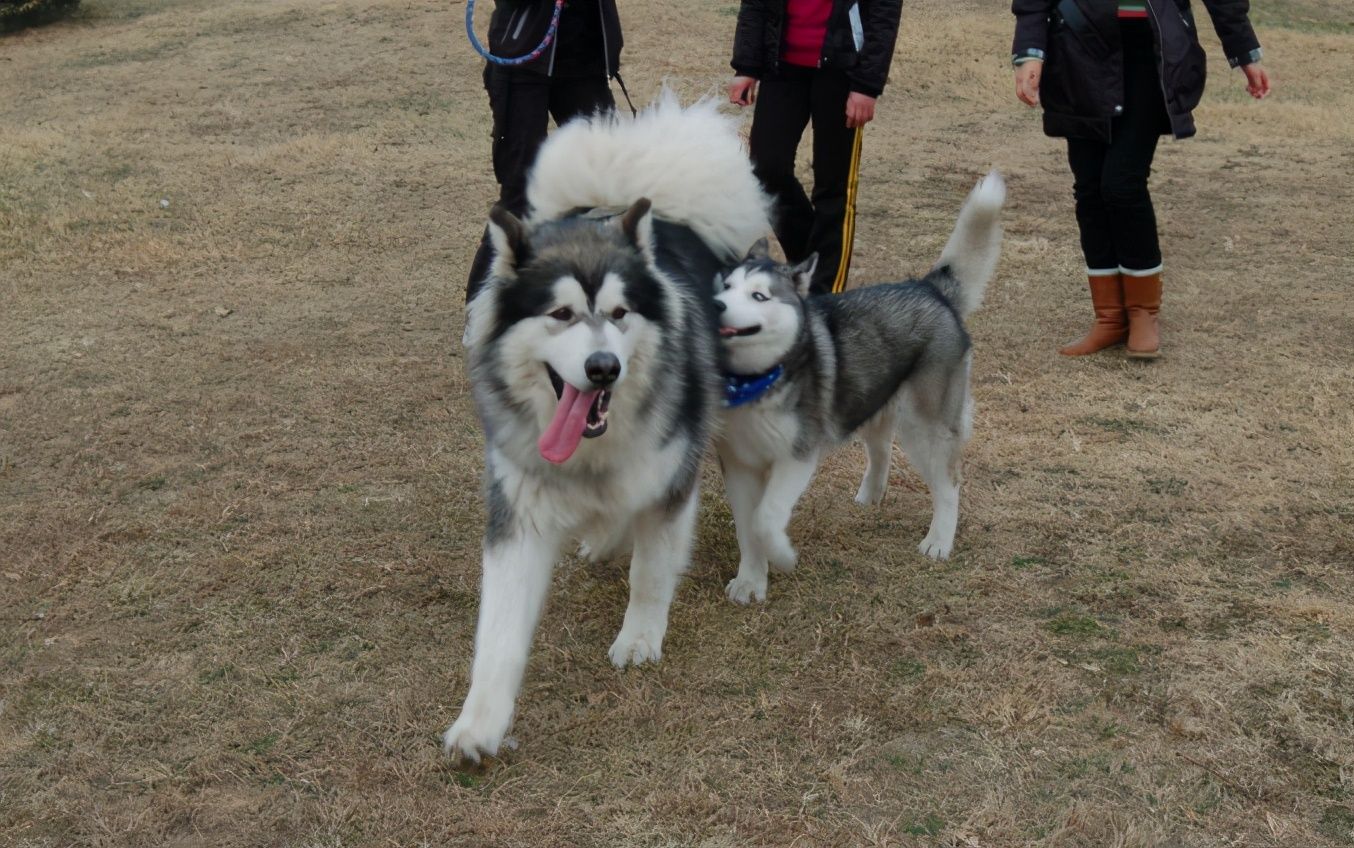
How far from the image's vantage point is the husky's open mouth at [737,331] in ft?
9.64

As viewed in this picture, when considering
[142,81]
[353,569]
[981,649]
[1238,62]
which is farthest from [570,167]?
[142,81]

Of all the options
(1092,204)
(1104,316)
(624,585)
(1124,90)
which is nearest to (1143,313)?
(1104,316)

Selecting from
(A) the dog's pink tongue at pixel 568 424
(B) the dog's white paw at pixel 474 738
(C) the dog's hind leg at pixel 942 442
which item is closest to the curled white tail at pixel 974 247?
(C) the dog's hind leg at pixel 942 442

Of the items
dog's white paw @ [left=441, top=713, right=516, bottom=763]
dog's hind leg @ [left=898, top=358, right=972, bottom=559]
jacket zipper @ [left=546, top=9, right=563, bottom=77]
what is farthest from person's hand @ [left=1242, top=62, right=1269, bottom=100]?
dog's white paw @ [left=441, top=713, right=516, bottom=763]

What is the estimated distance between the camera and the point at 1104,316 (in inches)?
193

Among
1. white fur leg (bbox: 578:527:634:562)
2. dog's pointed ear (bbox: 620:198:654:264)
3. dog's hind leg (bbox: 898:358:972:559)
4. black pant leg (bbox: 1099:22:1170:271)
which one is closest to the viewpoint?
dog's pointed ear (bbox: 620:198:654:264)

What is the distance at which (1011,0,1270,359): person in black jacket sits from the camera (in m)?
4.42

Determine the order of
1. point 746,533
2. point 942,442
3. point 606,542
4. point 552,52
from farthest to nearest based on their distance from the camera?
point 552,52
point 942,442
point 746,533
point 606,542

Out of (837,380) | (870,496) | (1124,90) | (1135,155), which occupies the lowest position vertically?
(870,496)

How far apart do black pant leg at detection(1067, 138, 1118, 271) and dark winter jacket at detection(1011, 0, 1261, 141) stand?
0.12m

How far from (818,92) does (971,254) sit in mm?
1132

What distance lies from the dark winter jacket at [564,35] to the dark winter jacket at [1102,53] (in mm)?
1579

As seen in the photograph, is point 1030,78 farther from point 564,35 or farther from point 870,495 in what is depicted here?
point 870,495

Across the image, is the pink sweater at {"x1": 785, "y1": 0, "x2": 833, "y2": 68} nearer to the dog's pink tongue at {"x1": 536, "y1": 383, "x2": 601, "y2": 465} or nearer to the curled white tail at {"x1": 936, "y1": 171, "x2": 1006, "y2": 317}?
the curled white tail at {"x1": 936, "y1": 171, "x2": 1006, "y2": 317}
